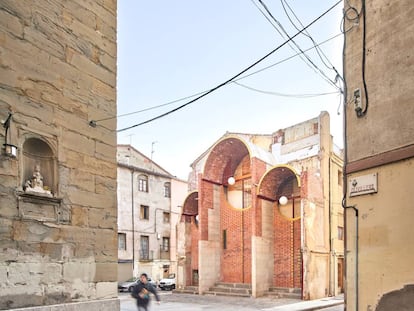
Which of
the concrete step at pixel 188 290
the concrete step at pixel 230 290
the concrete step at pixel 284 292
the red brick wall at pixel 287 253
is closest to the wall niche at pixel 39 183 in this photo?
the concrete step at pixel 284 292

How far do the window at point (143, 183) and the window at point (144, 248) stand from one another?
12.3 feet

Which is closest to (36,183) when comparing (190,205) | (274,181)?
(274,181)

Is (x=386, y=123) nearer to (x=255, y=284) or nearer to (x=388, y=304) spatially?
(x=388, y=304)

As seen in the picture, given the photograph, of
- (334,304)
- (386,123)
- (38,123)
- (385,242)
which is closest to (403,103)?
(386,123)

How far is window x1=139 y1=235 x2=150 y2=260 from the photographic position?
33969 millimetres

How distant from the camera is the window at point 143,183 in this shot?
34.7 metres

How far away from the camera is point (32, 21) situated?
5.73 meters

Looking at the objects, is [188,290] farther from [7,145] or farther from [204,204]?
[7,145]

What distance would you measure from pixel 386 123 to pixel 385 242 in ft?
5.82

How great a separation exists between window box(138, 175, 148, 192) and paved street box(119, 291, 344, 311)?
14.6 metres

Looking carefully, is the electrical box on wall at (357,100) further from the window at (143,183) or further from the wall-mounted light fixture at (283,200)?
the window at (143,183)

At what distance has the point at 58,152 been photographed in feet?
19.7

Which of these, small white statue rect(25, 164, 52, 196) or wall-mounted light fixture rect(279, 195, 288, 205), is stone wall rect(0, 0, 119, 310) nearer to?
small white statue rect(25, 164, 52, 196)

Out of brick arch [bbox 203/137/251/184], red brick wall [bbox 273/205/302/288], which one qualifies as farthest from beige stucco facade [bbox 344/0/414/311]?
brick arch [bbox 203/137/251/184]
